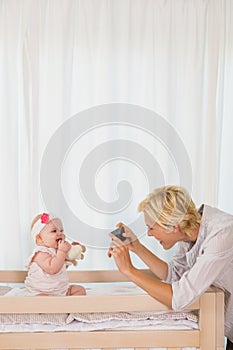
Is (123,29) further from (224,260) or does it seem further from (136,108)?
(224,260)

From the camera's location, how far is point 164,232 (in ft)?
7.43

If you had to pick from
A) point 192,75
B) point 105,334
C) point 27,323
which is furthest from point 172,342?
point 192,75

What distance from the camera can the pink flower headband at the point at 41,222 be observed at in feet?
8.00

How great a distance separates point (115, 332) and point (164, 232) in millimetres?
396

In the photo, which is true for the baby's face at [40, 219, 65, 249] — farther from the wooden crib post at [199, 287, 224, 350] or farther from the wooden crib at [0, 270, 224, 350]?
the wooden crib post at [199, 287, 224, 350]

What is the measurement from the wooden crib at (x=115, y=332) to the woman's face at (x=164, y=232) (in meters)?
0.26

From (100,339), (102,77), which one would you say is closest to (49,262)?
(100,339)

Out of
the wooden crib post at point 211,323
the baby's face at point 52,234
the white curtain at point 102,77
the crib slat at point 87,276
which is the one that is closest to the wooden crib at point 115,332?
the wooden crib post at point 211,323

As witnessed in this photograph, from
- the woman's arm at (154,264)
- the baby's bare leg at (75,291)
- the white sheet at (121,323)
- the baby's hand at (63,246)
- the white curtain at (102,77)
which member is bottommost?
the white sheet at (121,323)

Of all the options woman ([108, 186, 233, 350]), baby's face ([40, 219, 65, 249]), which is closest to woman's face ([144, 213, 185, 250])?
woman ([108, 186, 233, 350])

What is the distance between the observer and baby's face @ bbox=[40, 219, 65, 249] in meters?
2.41

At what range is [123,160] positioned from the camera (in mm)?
3061

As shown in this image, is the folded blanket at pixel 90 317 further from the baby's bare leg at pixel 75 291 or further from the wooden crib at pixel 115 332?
the baby's bare leg at pixel 75 291

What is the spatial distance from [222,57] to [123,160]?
700 mm
